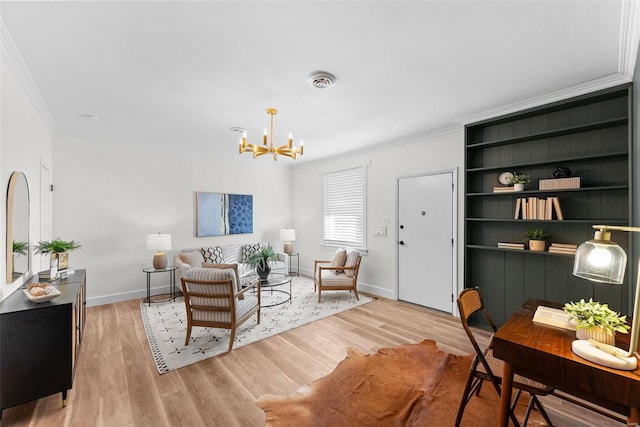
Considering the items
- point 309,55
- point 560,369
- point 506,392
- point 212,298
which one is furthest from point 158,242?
point 560,369

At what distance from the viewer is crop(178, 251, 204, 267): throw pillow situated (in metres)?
4.63

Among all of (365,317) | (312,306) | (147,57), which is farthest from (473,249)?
(147,57)

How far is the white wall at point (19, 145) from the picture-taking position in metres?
2.14

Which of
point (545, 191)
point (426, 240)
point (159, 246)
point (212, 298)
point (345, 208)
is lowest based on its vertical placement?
point (212, 298)

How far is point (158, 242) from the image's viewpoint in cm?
443

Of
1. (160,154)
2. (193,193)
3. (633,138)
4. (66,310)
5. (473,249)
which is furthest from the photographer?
(193,193)

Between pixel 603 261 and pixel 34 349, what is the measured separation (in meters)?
3.58

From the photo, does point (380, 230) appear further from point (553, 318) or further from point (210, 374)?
point (210, 374)

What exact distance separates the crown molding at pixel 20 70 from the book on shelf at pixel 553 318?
3.99 metres

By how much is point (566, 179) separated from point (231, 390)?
148 inches

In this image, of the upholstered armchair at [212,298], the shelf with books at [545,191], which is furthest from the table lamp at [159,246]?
the shelf with books at [545,191]

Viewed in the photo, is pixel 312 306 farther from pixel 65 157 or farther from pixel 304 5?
pixel 65 157

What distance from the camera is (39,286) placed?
7.55 ft

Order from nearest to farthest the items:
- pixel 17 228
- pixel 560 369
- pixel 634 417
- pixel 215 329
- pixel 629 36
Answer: pixel 634 417
pixel 560 369
pixel 629 36
pixel 17 228
pixel 215 329
